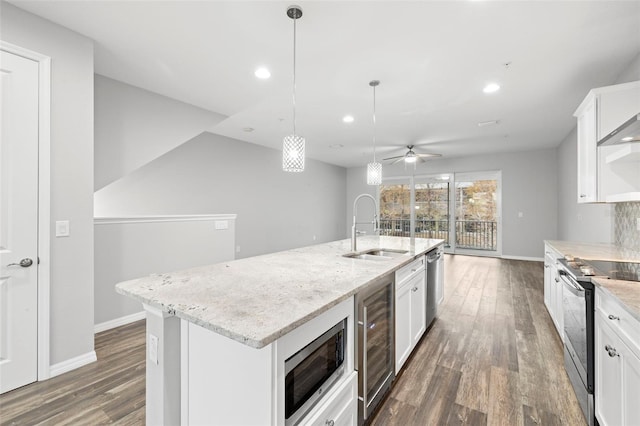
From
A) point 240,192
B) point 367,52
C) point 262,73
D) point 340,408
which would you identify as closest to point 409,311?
point 340,408

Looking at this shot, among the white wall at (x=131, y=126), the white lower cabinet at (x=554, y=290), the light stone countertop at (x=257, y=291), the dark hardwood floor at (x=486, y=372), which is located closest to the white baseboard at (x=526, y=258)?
the dark hardwood floor at (x=486, y=372)

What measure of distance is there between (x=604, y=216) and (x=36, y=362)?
5.74m

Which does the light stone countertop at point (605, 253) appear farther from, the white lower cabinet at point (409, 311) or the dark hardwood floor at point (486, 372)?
the white lower cabinet at point (409, 311)

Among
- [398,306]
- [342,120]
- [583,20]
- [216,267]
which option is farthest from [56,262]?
[583,20]

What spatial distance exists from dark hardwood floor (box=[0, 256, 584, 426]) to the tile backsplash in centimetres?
109

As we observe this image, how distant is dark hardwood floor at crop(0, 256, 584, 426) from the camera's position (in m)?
1.75

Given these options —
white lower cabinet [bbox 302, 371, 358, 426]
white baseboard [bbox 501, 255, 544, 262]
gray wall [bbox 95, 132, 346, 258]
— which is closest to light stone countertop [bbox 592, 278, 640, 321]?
white lower cabinet [bbox 302, 371, 358, 426]

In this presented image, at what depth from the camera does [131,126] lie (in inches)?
125

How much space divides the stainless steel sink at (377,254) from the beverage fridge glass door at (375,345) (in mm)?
644

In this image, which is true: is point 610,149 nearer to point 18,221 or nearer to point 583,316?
point 583,316

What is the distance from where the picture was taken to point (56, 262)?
2137 mm

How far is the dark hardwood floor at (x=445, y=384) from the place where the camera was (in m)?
1.75

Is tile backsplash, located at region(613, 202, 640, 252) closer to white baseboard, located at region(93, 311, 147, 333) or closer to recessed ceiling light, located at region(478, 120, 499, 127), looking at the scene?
recessed ceiling light, located at region(478, 120, 499, 127)

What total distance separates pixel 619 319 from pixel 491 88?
8.93ft
